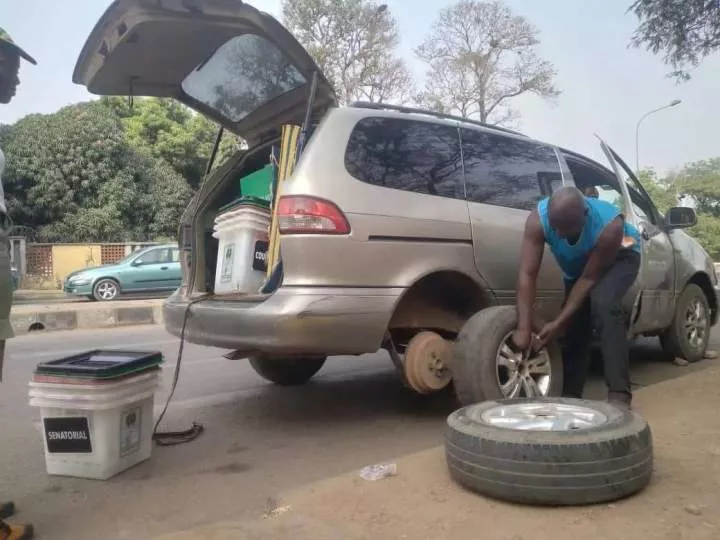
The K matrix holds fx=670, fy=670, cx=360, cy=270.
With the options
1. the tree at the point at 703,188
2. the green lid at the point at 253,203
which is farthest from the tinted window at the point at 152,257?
the tree at the point at 703,188

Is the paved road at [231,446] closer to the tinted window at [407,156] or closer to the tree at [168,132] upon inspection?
the tinted window at [407,156]

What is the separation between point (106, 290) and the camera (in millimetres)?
16234

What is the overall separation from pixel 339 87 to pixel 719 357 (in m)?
24.4

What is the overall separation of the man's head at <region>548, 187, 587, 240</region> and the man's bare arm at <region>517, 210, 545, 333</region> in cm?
11

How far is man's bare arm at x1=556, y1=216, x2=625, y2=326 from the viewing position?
12.2 feet

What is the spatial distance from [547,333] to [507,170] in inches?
52.9

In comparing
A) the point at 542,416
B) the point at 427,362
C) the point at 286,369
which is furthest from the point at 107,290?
the point at 542,416

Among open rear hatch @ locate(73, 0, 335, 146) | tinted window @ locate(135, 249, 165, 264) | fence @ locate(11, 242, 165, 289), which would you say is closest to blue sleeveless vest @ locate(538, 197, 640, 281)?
open rear hatch @ locate(73, 0, 335, 146)

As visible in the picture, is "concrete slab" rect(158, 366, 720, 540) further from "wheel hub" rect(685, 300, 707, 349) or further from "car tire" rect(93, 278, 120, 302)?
"car tire" rect(93, 278, 120, 302)

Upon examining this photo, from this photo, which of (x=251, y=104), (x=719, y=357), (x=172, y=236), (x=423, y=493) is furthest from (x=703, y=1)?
(x=172, y=236)

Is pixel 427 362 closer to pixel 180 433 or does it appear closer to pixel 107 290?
pixel 180 433

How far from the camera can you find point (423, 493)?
2740 mm

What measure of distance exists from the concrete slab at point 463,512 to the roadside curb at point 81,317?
847 centimetres

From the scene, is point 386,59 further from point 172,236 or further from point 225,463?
point 225,463
